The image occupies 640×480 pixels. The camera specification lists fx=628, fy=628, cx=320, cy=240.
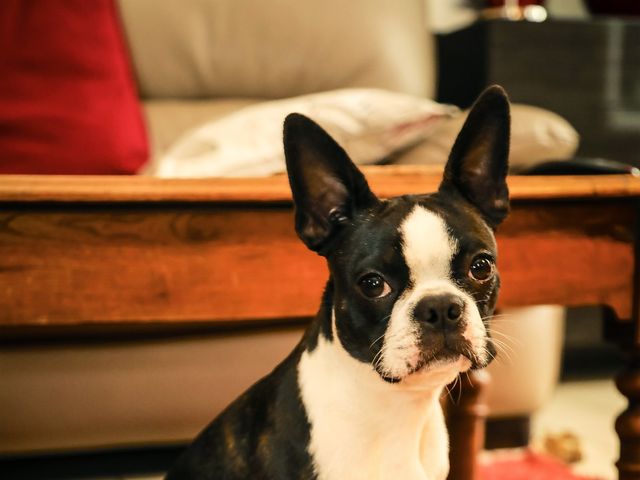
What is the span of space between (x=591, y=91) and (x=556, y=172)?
3.47ft

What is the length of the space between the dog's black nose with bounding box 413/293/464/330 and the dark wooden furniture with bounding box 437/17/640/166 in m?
1.45

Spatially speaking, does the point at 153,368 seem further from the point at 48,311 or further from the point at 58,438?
the point at 48,311

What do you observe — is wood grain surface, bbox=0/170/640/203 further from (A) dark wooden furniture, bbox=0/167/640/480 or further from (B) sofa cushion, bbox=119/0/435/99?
(B) sofa cushion, bbox=119/0/435/99

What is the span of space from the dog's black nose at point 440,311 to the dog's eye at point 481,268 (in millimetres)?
69

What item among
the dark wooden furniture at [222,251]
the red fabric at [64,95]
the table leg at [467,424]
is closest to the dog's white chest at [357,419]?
the dark wooden furniture at [222,251]

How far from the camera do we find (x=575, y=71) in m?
2.07

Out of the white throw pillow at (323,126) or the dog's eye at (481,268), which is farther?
the white throw pillow at (323,126)

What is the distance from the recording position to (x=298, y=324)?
1.45m

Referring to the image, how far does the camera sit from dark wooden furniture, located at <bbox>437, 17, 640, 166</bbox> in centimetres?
203

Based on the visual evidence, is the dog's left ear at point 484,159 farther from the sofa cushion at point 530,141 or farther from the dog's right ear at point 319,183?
the sofa cushion at point 530,141

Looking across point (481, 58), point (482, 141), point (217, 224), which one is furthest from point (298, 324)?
point (481, 58)

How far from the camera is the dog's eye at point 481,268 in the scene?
827mm

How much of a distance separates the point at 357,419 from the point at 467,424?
1.79 ft

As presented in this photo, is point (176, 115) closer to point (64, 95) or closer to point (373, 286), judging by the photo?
point (64, 95)
